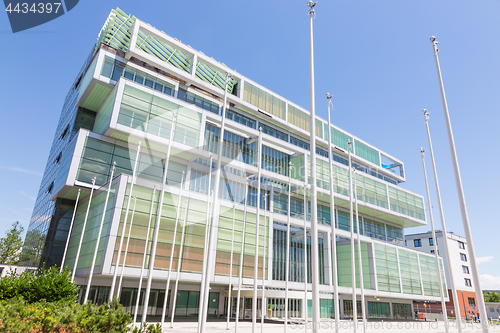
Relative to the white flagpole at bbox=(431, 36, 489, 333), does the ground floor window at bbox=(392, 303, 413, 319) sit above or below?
below

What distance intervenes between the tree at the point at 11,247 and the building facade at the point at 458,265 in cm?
8844

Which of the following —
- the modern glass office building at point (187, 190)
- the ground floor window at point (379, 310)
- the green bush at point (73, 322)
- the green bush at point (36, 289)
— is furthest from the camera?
the ground floor window at point (379, 310)

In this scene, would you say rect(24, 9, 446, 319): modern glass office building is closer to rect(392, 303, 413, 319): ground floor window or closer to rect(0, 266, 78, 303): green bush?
rect(392, 303, 413, 319): ground floor window

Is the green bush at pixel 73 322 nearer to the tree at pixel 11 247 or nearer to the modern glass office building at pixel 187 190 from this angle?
the modern glass office building at pixel 187 190

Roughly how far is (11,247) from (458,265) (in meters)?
100

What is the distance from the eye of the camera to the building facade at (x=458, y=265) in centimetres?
7638

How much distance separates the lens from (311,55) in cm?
1591

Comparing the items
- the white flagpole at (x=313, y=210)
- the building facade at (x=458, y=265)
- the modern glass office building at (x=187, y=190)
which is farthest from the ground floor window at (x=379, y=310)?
the white flagpole at (x=313, y=210)

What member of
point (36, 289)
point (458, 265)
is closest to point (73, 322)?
point (36, 289)

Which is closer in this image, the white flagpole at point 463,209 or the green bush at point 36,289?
the white flagpole at point 463,209

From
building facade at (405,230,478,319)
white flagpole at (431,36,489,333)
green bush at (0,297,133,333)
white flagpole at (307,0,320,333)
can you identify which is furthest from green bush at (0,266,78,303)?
building facade at (405,230,478,319)

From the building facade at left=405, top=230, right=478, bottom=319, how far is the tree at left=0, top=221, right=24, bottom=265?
88.4 m

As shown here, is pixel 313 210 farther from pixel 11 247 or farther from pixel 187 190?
pixel 11 247

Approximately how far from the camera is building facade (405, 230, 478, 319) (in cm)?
7638
